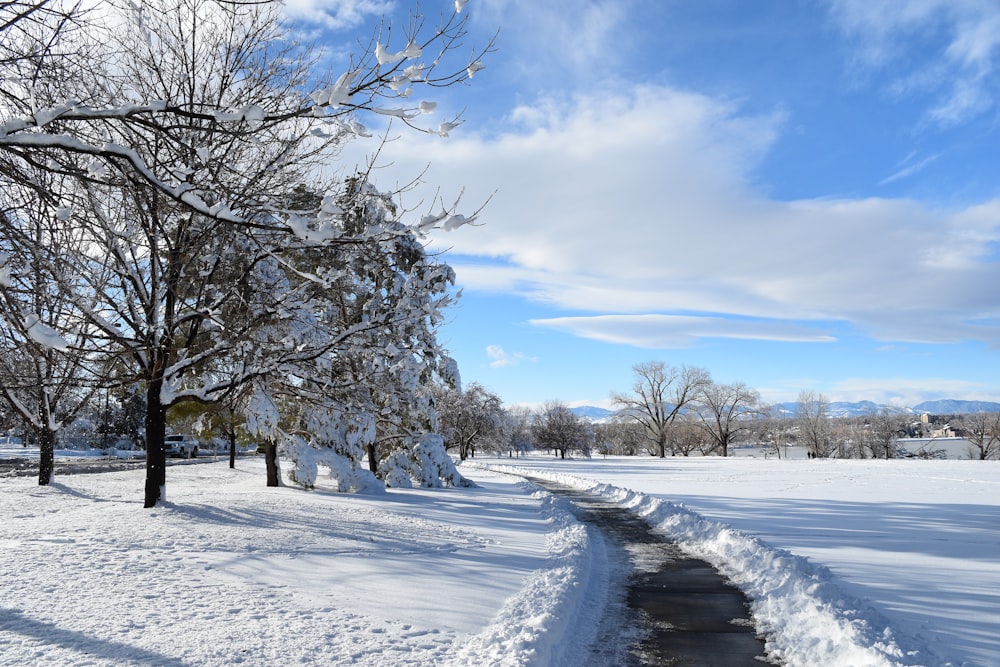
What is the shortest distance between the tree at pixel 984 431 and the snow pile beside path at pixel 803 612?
77.5m

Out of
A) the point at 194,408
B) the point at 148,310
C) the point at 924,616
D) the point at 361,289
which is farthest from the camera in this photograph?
the point at 361,289

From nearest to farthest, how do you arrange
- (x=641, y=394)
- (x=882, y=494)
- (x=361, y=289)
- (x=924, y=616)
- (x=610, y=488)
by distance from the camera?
(x=924, y=616), (x=361, y=289), (x=882, y=494), (x=610, y=488), (x=641, y=394)

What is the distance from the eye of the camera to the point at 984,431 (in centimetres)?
7694

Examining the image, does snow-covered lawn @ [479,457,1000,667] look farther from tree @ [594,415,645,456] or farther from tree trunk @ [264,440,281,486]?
tree @ [594,415,645,456]

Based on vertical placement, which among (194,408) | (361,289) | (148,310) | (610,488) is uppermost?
(361,289)

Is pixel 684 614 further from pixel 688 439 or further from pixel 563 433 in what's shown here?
pixel 688 439

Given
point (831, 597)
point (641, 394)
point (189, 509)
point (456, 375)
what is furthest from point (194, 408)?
point (641, 394)

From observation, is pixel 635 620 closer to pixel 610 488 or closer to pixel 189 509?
pixel 189 509

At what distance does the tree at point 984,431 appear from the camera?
2862 inches

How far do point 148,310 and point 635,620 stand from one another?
924cm

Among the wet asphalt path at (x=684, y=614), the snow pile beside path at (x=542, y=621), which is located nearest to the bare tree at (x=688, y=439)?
the wet asphalt path at (x=684, y=614)

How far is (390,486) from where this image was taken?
22.1 m

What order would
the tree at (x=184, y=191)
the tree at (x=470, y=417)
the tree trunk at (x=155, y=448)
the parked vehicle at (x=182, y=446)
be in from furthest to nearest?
the tree at (x=470, y=417)
the parked vehicle at (x=182, y=446)
the tree trunk at (x=155, y=448)
the tree at (x=184, y=191)

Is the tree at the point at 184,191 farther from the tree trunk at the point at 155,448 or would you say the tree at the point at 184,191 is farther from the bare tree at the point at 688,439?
the bare tree at the point at 688,439
